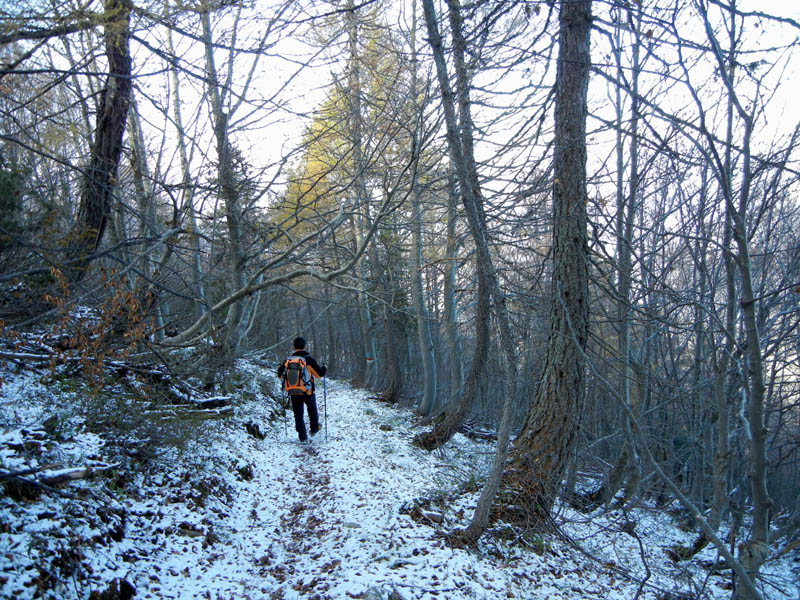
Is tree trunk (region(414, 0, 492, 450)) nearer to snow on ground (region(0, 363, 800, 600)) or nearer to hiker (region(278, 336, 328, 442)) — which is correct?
snow on ground (region(0, 363, 800, 600))

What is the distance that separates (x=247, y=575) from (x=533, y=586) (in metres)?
2.54

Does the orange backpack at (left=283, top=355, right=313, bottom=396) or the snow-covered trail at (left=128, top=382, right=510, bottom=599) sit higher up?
the orange backpack at (left=283, top=355, right=313, bottom=396)

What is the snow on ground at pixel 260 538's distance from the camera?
337 cm

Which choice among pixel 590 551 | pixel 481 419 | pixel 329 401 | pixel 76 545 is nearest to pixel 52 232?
pixel 76 545

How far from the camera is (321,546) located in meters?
4.69

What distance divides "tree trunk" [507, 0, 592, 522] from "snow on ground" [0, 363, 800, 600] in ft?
1.81

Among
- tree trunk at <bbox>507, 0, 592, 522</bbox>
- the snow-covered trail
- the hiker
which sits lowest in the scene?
the snow-covered trail

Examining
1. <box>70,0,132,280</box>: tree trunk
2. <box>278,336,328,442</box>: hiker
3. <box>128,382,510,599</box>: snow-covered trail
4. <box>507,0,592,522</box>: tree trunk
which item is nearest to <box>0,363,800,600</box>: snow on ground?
<box>128,382,510,599</box>: snow-covered trail

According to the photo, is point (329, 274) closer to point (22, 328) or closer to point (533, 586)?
point (22, 328)

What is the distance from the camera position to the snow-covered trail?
382cm

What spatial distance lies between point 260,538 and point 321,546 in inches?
27.7

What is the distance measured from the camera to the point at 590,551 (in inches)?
213

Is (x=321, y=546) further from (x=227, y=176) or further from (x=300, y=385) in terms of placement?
(x=227, y=176)

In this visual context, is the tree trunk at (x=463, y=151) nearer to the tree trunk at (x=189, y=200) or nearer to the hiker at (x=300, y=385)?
the tree trunk at (x=189, y=200)
